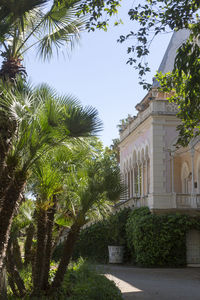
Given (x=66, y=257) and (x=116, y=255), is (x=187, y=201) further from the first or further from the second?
(x=66, y=257)

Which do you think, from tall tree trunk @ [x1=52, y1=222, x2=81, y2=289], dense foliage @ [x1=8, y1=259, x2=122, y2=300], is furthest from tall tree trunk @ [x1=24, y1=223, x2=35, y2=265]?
tall tree trunk @ [x1=52, y1=222, x2=81, y2=289]

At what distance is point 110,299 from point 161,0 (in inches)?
248

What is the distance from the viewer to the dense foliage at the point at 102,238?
74.3ft

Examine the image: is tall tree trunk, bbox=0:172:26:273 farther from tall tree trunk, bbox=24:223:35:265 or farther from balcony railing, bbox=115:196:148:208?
balcony railing, bbox=115:196:148:208

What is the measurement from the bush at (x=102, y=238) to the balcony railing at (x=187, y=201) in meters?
3.56

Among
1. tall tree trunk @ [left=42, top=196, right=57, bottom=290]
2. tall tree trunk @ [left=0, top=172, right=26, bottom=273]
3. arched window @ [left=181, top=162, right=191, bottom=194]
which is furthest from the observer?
arched window @ [left=181, top=162, right=191, bottom=194]

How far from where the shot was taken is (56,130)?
24.1ft

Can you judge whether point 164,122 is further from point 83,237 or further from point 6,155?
point 6,155

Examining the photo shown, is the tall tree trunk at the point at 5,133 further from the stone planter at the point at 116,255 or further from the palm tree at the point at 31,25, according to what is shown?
the stone planter at the point at 116,255

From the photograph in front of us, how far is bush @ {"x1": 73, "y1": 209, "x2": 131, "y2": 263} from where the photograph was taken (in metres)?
22.6

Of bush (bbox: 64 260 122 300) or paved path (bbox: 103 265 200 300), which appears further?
paved path (bbox: 103 265 200 300)

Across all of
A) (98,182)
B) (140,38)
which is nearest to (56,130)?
(98,182)

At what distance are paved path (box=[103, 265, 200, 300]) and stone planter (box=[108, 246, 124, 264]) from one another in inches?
165

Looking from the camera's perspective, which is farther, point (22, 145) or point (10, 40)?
point (10, 40)
